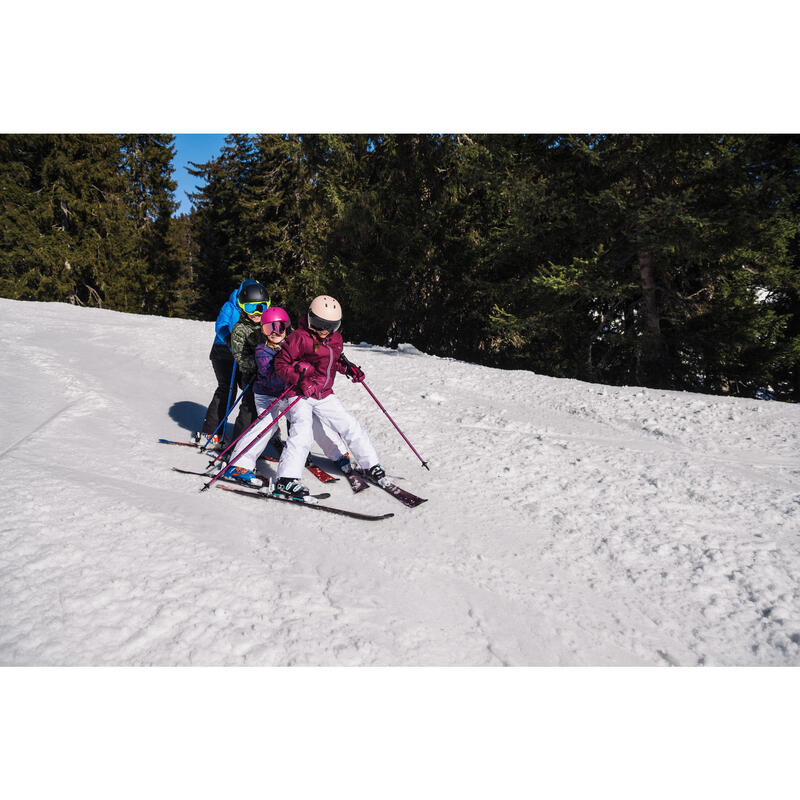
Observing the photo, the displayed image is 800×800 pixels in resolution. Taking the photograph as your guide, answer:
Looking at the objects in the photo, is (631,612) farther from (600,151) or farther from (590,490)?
(600,151)

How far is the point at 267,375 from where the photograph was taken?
5.12 meters

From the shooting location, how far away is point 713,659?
263cm

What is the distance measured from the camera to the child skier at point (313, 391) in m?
4.49

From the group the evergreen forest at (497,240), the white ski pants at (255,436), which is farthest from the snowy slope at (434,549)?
the evergreen forest at (497,240)

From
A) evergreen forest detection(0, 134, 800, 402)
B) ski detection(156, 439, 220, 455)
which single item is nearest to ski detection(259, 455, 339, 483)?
ski detection(156, 439, 220, 455)

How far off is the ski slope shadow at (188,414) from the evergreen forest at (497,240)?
8155mm

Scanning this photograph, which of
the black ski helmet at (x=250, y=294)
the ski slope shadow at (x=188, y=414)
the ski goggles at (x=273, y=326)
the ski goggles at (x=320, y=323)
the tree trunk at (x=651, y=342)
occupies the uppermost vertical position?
the tree trunk at (x=651, y=342)

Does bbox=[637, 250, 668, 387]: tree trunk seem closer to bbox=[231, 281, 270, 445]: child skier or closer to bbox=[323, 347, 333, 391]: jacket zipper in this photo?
bbox=[323, 347, 333, 391]: jacket zipper

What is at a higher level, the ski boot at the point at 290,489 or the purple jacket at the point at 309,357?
the purple jacket at the point at 309,357

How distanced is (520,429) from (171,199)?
32119mm

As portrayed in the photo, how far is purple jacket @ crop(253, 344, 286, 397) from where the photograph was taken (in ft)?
16.5

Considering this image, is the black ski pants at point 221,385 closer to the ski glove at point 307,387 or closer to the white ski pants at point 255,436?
the white ski pants at point 255,436

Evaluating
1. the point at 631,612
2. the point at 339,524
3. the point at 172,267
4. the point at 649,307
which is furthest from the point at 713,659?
the point at 172,267

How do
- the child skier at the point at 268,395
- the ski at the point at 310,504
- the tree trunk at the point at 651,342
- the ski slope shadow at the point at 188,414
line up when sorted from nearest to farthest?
the ski at the point at 310,504
the child skier at the point at 268,395
the ski slope shadow at the point at 188,414
the tree trunk at the point at 651,342
